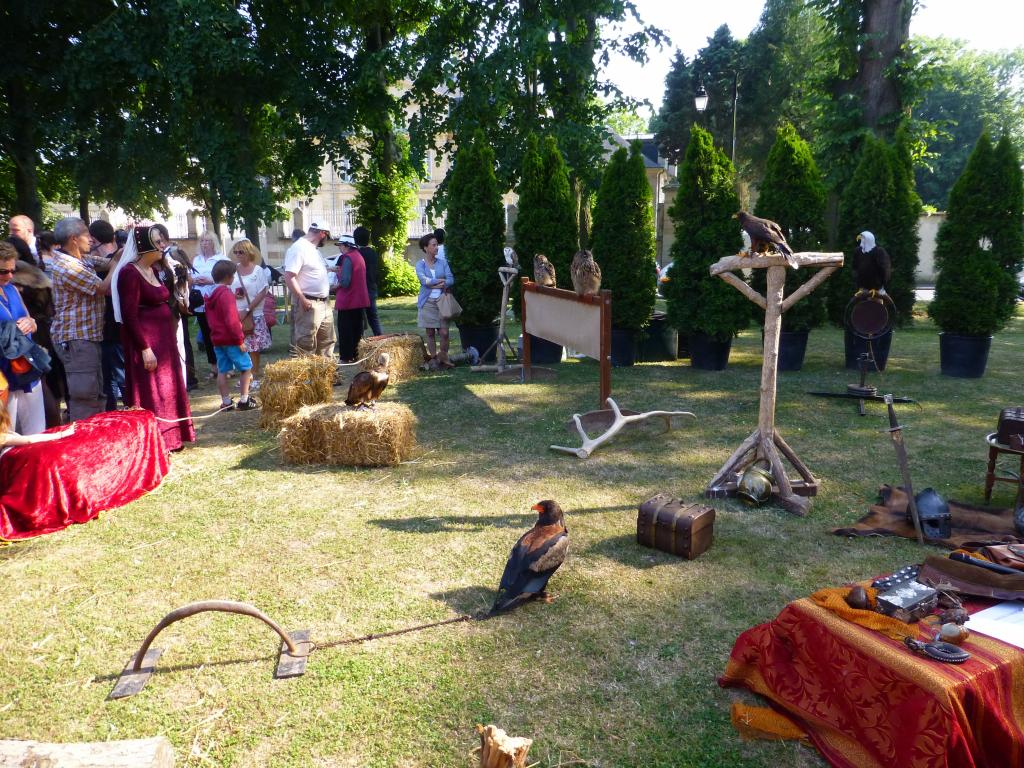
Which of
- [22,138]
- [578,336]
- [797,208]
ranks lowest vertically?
[578,336]

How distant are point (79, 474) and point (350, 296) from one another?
529 cm

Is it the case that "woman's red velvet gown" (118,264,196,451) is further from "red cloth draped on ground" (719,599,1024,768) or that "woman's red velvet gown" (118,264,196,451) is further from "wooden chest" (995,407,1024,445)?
"wooden chest" (995,407,1024,445)

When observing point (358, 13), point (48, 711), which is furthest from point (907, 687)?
point (358, 13)

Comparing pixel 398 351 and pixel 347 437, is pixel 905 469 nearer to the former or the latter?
pixel 347 437

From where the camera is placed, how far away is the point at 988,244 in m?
9.62

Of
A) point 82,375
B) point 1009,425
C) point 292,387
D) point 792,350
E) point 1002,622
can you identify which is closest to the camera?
point 1002,622

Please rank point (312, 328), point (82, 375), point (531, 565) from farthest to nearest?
1. point (312, 328)
2. point (82, 375)
3. point (531, 565)

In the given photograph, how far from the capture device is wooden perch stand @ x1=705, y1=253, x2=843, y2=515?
A: 205 inches

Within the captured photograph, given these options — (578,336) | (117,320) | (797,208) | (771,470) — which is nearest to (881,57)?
(797,208)

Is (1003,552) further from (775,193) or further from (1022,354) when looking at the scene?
(1022,354)

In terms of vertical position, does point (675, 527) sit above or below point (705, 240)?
below

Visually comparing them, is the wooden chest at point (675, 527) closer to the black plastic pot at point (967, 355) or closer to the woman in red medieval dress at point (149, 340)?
the woman in red medieval dress at point (149, 340)

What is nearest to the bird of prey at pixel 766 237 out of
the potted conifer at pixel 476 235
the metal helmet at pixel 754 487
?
the metal helmet at pixel 754 487

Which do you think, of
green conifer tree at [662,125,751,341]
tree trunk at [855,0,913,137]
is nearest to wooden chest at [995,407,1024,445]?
green conifer tree at [662,125,751,341]
